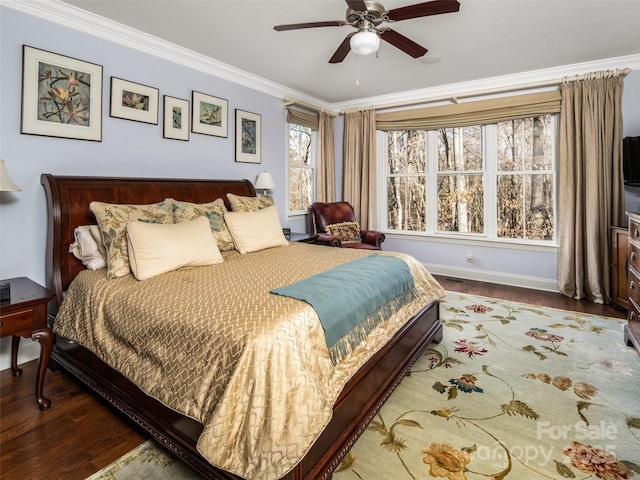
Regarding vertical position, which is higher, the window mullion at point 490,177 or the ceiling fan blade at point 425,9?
the ceiling fan blade at point 425,9

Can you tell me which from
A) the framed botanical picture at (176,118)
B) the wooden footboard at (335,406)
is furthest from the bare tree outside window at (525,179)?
the framed botanical picture at (176,118)

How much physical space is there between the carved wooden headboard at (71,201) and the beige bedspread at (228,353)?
0.37 m

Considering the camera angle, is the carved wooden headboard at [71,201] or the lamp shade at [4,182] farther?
the carved wooden headboard at [71,201]

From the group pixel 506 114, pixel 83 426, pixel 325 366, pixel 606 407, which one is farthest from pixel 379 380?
pixel 506 114

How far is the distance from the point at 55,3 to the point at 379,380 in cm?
331

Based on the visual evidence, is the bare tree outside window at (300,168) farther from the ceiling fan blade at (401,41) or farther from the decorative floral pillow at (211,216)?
the ceiling fan blade at (401,41)

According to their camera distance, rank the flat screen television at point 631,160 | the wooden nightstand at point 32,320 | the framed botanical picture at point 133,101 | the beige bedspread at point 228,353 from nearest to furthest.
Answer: the beige bedspread at point 228,353 < the wooden nightstand at point 32,320 < the framed botanical picture at point 133,101 < the flat screen television at point 631,160

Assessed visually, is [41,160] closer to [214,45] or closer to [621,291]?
[214,45]

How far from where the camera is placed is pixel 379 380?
191 cm

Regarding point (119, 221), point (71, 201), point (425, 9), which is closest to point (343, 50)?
point (425, 9)

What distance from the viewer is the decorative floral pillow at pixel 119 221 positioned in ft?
7.05

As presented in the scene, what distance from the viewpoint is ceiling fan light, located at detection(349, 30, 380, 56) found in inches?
86.3

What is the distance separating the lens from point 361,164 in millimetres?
5199

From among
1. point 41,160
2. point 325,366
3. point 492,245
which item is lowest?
point 325,366
